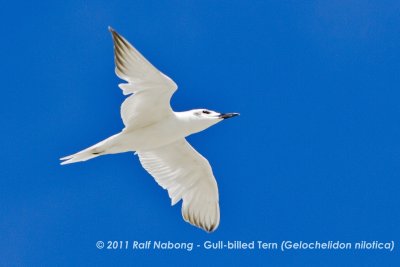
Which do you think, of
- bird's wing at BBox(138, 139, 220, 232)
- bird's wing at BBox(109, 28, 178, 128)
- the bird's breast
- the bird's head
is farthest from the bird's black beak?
bird's wing at BBox(138, 139, 220, 232)

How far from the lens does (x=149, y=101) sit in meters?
17.1

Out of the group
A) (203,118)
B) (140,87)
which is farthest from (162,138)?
(140,87)

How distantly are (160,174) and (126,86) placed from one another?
319 centimetres

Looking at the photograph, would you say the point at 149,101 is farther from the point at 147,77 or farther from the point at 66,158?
the point at 66,158

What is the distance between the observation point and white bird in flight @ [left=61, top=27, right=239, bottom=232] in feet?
54.0

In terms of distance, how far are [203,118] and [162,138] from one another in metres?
0.86

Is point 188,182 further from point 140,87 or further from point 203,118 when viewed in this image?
point 140,87

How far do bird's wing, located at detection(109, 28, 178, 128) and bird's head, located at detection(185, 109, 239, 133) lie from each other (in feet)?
1.61

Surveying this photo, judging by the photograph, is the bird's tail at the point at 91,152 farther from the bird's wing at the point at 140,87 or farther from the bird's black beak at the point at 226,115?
the bird's black beak at the point at 226,115

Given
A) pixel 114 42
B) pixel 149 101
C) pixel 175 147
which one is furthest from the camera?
pixel 175 147

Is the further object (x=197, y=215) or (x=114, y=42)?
(x=197, y=215)

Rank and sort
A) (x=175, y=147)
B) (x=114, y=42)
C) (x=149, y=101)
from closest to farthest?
(x=114, y=42) → (x=149, y=101) → (x=175, y=147)

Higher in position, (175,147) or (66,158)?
(175,147)

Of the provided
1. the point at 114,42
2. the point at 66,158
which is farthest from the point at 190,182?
the point at 114,42
